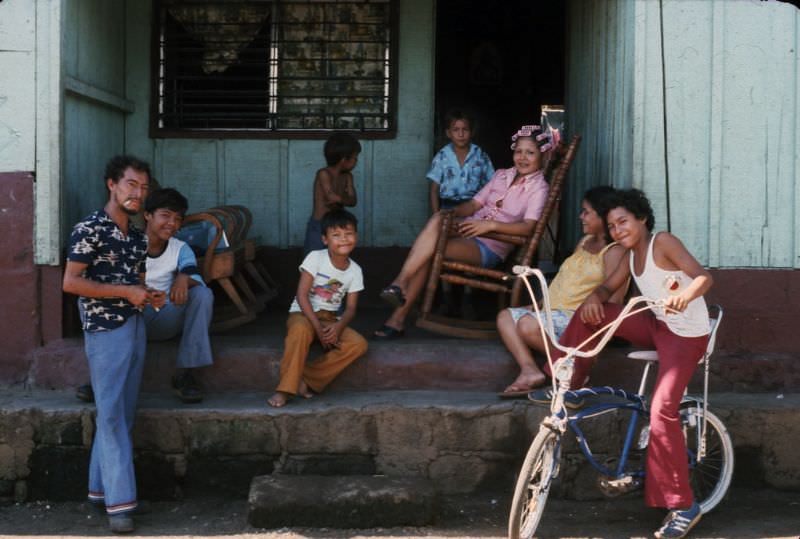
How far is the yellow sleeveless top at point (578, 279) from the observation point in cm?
537

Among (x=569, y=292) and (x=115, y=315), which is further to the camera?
(x=569, y=292)

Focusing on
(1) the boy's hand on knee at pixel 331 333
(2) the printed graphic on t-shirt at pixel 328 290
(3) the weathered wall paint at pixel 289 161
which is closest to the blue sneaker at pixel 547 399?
(1) the boy's hand on knee at pixel 331 333

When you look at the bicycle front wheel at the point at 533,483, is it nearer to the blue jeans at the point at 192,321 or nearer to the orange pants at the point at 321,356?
the orange pants at the point at 321,356

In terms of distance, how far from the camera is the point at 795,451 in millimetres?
5387

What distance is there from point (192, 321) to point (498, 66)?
6.16 metres

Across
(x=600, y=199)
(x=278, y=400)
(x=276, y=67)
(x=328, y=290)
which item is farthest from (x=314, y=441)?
(x=276, y=67)

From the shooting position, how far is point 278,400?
17.4 feet

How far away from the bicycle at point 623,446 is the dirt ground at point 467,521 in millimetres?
210

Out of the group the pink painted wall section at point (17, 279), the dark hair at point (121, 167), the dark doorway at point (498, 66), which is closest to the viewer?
the dark hair at point (121, 167)

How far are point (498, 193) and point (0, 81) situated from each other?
2.92 meters

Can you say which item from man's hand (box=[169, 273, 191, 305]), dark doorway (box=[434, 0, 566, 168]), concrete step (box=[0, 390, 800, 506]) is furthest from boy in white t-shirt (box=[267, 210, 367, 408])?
dark doorway (box=[434, 0, 566, 168])

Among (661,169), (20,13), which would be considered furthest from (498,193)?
(20,13)

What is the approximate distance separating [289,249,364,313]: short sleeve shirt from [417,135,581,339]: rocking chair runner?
1.91 ft

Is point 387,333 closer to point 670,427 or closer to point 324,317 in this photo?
point 324,317
